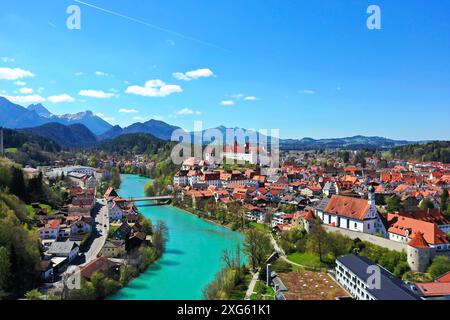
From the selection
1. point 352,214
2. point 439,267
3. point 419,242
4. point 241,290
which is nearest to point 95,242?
point 241,290

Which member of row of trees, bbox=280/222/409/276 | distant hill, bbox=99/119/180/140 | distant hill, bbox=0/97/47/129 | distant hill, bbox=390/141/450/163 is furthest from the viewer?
distant hill, bbox=99/119/180/140

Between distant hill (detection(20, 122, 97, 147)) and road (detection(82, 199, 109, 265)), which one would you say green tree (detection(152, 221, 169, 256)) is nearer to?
road (detection(82, 199, 109, 265))

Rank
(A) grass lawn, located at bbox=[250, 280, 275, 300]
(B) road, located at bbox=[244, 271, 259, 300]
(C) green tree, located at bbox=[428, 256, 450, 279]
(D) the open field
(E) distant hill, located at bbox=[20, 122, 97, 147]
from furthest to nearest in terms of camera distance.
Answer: (E) distant hill, located at bbox=[20, 122, 97, 147], (C) green tree, located at bbox=[428, 256, 450, 279], (B) road, located at bbox=[244, 271, 259, 300], (A) grass lawn, located at bbox=[250, 280, 275, 300], (D) the open field

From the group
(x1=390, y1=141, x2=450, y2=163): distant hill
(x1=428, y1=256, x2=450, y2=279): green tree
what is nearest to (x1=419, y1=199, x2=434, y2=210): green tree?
(x1=428, y1=256, x2=450, y2=279): green tree

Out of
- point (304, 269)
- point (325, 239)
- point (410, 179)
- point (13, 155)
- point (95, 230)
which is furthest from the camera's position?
point (13, 155)
